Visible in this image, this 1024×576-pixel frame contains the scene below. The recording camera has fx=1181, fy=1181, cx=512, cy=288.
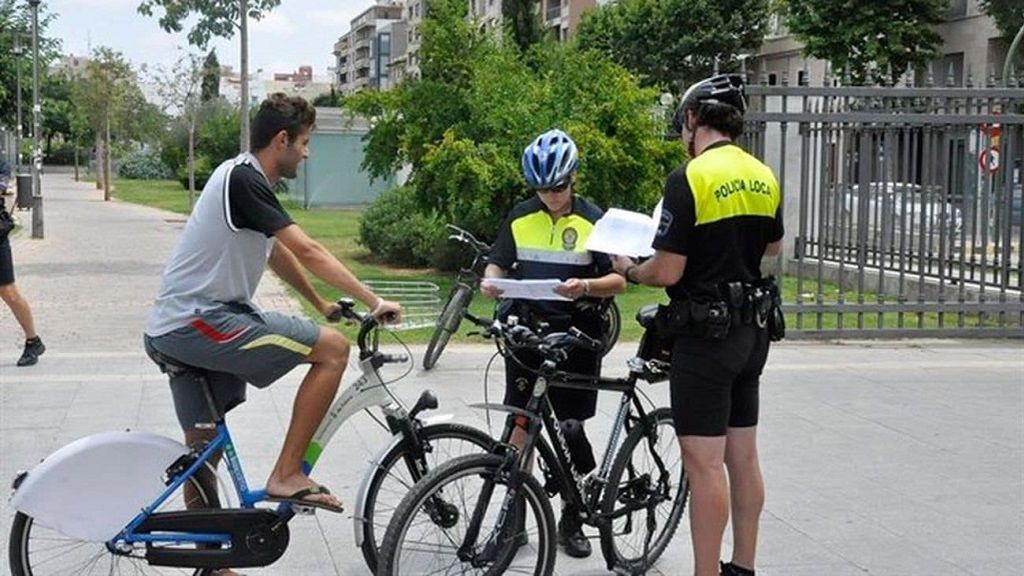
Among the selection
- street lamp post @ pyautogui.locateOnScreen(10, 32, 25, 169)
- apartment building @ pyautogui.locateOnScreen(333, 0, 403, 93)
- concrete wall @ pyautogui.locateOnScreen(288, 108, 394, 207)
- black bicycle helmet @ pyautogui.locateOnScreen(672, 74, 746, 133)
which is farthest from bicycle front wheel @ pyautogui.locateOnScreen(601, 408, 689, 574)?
apartment building @ pyautogui.locateOnScreen(333, 0, 403, 93)

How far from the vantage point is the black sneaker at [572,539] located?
520cm

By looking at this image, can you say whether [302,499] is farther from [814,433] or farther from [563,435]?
[814,433]

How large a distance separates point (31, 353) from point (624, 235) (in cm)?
684

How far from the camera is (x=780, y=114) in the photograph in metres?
11.4

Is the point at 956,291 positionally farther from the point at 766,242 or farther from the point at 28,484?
the point at 28,484

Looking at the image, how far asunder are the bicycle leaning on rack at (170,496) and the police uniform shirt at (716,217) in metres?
1.05

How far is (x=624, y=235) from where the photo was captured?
450 centimetres

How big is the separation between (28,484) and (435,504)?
142cm

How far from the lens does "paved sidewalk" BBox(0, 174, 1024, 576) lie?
216 inches

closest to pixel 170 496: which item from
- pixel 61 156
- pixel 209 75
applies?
pixel 209 75

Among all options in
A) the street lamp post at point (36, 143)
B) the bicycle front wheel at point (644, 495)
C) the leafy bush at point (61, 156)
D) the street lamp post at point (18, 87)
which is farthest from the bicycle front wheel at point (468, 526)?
the leafy bush at point (61, 156)

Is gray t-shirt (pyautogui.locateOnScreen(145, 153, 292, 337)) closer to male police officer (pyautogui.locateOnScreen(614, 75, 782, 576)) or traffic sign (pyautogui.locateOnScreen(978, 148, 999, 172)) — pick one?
male police officer (pyautogui.locateOnScreen(614, 75, 782, 576))

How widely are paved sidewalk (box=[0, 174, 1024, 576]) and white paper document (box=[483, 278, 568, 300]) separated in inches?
49.0

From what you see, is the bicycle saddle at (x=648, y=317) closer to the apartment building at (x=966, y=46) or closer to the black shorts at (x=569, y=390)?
the black shorts at (x=569, y=390)
